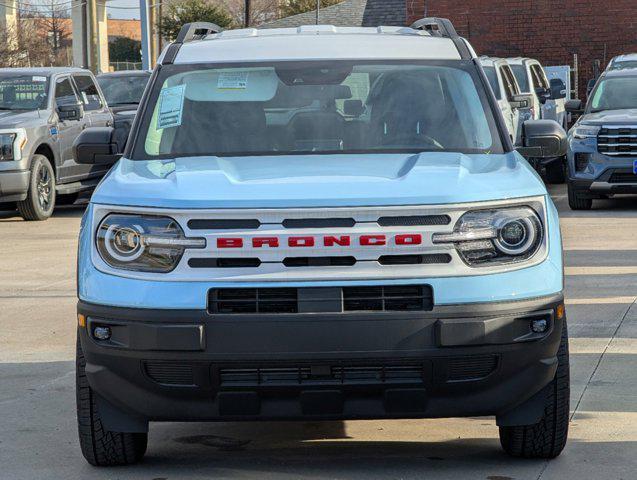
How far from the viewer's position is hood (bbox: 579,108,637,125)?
16625mm

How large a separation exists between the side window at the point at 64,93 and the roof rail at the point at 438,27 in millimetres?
10868

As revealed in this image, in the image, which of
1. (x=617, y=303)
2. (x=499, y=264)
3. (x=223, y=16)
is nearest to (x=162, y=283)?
(x=499, y=264)

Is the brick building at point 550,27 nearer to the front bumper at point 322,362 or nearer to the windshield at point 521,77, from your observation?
the windshield at point 521,77

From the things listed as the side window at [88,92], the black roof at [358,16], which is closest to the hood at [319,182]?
the side window at [88,92]

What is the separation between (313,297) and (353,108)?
1.61 metres

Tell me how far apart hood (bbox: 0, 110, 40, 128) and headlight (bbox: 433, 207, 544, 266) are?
39.5ft

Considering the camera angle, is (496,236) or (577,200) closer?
(496,236)

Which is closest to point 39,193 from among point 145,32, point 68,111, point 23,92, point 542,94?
point 68,111

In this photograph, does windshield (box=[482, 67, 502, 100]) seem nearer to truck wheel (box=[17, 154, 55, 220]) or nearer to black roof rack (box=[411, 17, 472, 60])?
truck wheel (box=[17, 154, 55, 220])

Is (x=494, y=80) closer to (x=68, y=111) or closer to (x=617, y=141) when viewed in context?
(x=617, y=141)

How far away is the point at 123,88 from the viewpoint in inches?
864

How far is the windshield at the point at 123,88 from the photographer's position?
21.8m

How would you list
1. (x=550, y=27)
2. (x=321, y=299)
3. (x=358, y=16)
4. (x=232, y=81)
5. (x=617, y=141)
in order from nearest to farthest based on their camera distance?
(x=321, y=299)
(x=232, y=81)
(x=617, y=141)
(x=550, y=27)
(x=358, y=16)

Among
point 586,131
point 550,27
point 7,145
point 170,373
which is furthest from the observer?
point 550,27
